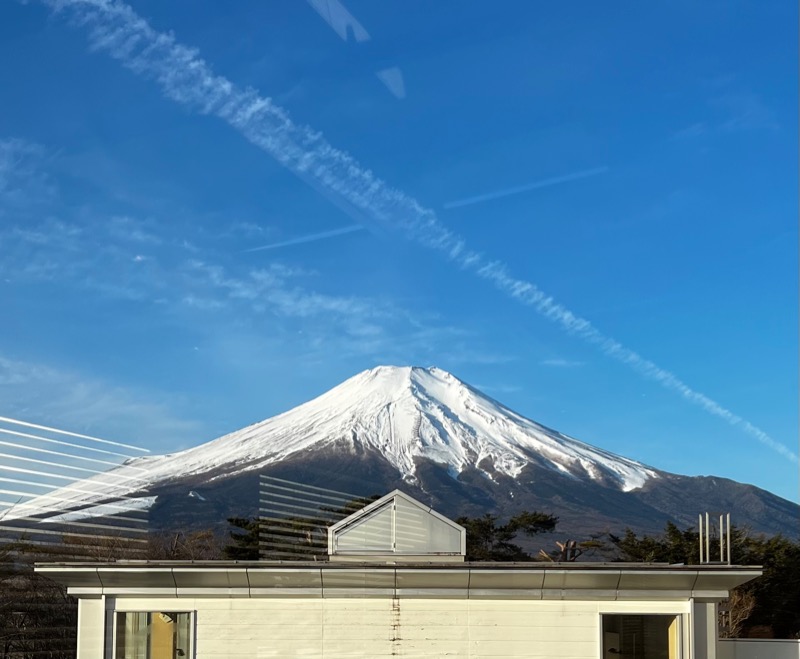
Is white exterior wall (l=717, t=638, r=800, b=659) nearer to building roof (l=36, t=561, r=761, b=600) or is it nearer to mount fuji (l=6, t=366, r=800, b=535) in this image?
building roof (l=36, t=561, r=761, b=600)

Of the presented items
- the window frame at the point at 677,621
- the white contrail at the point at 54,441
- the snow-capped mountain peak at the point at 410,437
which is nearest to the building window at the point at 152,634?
the window frame at the point at 677,621

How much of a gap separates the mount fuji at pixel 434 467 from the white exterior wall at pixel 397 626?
4783 centimetres

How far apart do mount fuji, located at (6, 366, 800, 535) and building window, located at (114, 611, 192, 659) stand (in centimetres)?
4740

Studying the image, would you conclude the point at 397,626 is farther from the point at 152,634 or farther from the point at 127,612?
the point at 127,612

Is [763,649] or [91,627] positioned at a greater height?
[91,627]

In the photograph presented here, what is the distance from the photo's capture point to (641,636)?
14.0m

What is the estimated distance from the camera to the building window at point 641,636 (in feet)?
45.7

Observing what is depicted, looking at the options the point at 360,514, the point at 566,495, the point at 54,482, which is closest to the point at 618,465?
the point at 566,495

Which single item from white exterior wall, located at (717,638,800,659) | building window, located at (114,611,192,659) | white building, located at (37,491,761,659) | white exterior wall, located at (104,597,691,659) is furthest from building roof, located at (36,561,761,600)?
white exterior wall, located at (717,638,800,659)

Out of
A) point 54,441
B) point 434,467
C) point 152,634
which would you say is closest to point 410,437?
point 434,467

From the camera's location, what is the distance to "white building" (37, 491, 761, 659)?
1389 centimetres

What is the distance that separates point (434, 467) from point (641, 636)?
81.2 m

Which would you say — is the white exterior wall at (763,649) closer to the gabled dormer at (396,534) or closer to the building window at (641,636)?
the building window at (641,636)

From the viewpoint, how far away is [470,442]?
344 feet
